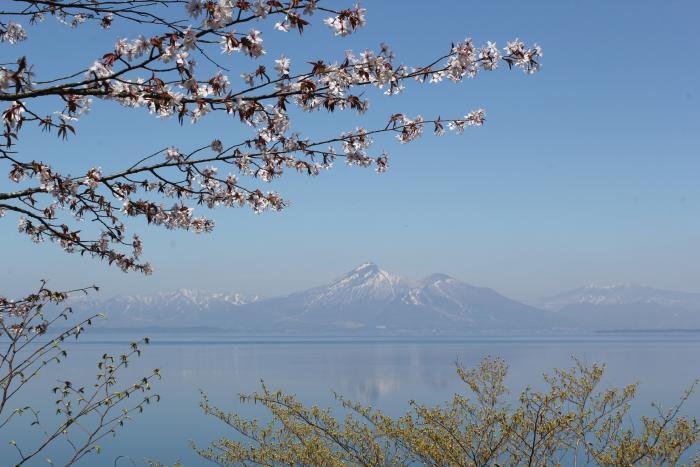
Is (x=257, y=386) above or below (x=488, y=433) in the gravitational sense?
below

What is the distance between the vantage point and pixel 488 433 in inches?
447

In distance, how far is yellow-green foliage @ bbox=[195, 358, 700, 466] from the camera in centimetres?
970

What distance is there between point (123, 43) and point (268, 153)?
2.21 meters

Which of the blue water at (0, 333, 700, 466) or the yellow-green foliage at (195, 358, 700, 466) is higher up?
the yellow-green foliage at (195, 358, 700, 466)

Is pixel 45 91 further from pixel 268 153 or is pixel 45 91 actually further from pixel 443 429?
pixel 443 429

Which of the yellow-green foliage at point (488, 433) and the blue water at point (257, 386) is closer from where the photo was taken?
the yellow-green foliage at point (488, 433)

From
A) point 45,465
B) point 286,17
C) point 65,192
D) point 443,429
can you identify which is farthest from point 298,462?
point 45,465

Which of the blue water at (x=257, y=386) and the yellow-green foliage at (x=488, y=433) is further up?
the yellow-green foliage at (x=488, y=433)

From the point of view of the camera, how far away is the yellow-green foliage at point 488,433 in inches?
382

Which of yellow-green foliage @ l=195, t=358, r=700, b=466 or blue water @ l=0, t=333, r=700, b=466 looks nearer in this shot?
yellow-green foliage @ l=195, t=358, r=700, b=466

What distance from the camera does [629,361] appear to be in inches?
4336

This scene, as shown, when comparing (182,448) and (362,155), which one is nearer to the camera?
(362,155)

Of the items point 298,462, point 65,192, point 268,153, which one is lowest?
point 298,462

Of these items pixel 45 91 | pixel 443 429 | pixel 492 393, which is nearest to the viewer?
pixel 45 91
